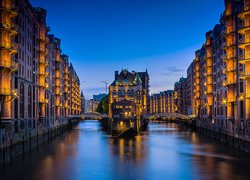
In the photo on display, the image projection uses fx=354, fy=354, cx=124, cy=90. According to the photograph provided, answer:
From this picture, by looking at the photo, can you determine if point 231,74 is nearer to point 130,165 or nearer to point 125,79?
point 130,165

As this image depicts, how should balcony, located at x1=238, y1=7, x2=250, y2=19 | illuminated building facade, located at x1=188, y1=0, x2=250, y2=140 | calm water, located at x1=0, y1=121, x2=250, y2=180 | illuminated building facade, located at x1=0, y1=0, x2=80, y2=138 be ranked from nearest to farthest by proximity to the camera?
calm water, located at x1=0, y1=121, x2=250, y2=180 < illuminated building facade, located at x1=0, y1=0, x2=80, y2=138 < balcony, located at x1=238, y1=7, x2=250, y2=19 < illuminated building facade, located at x1=188, y1=0, x2=250, y2=140

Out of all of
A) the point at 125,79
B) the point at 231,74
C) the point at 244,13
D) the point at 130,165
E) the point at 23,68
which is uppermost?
the point at 244,13

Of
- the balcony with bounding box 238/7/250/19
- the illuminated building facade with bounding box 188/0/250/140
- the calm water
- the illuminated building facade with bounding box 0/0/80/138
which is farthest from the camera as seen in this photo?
the illuminated building facade with bounding box 188/0/250/140

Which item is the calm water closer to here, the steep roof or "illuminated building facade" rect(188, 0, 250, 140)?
"illuminated building facade" rect(188, 0, 250, 140)

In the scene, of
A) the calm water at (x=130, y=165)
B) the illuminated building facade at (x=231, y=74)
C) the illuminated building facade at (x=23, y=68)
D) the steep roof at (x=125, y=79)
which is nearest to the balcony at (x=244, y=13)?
the illuminated building facade at (x=231, y=74)

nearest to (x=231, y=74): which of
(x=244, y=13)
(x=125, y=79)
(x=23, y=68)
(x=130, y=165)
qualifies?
(x=244, y=13)

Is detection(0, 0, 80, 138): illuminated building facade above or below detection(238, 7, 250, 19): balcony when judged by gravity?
below

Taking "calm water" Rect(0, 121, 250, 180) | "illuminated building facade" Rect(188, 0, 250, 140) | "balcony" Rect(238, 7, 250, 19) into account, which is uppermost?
"balcony" Rect(238, 7, 250, 19)

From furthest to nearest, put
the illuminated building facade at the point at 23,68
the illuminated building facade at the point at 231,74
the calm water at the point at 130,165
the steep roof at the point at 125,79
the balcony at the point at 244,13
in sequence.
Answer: the steep roof at the point at 125,79, the illuminated building facade at the point at 231,74, the balcony at the point at 244,13, the illuminated building facade at the point at 23,68, the calm water at the point at 130,165

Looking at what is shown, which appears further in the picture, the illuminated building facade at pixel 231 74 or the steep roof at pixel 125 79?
the steep roof at pixel 125 79

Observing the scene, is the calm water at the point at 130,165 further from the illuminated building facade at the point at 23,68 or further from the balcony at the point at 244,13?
the balcony at the point at 244,13

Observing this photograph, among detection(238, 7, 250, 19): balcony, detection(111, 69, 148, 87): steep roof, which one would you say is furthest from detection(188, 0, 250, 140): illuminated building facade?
detection(111, 69, 148, 87): steep roof

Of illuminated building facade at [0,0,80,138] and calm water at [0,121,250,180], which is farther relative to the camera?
illuminated building facade at [0,0,80,138]

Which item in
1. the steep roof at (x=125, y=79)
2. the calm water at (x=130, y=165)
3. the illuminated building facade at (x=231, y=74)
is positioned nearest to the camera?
the calm water at (x=130, y=165)
